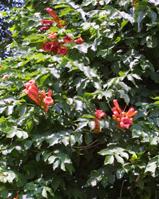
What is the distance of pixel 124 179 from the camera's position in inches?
100

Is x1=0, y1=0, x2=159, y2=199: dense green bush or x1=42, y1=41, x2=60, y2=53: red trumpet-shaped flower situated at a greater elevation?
x1=42, y1=41, x2=60, y2=53: red trumpet-shaped flower

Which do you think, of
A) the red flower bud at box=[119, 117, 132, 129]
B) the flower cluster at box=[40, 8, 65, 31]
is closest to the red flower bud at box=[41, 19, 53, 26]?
the flower cluster at box=[40, 8, 65, 31]

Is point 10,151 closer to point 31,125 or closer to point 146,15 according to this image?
point 31,125

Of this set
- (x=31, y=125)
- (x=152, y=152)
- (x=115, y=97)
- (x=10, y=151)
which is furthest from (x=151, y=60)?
(x=10, y=151)

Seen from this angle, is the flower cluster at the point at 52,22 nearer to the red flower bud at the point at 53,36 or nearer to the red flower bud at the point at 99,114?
the red flower bud at the point at 53,36

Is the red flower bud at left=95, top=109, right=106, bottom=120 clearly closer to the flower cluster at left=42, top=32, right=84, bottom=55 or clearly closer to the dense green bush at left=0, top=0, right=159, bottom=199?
the dense green bush at left=0, top=0, right=159, bottom=199

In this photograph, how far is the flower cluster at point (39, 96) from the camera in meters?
2.33

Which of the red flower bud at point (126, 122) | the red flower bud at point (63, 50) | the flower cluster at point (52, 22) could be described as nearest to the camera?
the red flower bud at point (126, 122)

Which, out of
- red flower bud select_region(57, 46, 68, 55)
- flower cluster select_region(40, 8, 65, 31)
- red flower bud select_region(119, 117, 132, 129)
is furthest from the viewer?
flower cluster select_region(40, 8, 65, 31)

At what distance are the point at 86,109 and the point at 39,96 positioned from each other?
0.27 metres

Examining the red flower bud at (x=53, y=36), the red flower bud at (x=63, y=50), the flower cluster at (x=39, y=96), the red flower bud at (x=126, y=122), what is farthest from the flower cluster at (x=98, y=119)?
the red flower bud at (x=53, y=36)

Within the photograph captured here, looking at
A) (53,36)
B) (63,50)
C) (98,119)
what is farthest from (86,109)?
(53,36)

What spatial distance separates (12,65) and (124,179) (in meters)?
1.07

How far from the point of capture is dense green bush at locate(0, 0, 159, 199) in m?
2.32
